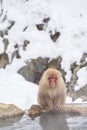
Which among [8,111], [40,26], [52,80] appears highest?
[40,26]

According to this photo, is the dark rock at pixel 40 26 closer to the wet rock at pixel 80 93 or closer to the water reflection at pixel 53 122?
the wet rock at pixel 80 93

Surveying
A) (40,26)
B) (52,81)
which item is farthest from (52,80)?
(40,26)

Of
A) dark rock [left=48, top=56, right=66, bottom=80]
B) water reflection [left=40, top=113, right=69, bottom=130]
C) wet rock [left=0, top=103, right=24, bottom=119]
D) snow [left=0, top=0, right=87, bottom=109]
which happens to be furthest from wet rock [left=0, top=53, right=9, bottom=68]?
water reflection [left=40, top=113, right=69, bottom=130]

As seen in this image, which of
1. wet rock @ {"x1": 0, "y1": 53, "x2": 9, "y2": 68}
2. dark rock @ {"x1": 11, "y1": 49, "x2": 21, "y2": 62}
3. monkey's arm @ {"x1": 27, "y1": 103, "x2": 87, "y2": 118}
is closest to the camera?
monkey's arm @ {"x1": 27, "y1": 103, "x2": 87, "y2": 118}

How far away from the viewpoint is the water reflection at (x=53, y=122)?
7090mm

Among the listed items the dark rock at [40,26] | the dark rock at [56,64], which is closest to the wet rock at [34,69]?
the dark rock at [56,64]

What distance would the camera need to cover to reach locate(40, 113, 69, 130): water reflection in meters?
7.09

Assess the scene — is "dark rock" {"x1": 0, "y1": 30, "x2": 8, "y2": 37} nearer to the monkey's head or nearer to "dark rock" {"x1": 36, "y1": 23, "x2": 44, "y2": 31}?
"dark rock" {"x1": 36, "y1": 23, "x2": 44, "y2": 31}

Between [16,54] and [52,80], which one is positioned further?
[16,54]

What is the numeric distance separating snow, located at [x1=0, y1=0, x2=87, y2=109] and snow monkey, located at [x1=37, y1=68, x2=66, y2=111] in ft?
4.43

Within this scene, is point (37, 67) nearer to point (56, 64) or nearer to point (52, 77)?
point (56, 64)

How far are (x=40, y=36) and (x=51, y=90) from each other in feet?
15.1

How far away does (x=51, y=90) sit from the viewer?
8672mm

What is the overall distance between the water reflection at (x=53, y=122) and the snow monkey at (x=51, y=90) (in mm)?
367
